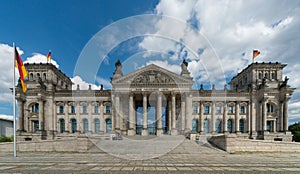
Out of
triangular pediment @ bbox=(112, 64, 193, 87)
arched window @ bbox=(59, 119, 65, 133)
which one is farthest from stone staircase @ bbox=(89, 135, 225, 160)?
arched window @ bbox=(59, 119, 65, 133)

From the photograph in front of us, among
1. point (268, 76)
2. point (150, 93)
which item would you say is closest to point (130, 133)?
point (150, 93)

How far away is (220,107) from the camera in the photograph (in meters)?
54.8

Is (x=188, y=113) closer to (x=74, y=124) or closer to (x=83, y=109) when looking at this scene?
(x=83, y=109)

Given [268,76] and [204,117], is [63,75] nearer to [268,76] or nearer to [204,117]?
[204,117]

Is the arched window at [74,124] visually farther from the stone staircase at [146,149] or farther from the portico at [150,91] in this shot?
the stone staircase at [146,149]

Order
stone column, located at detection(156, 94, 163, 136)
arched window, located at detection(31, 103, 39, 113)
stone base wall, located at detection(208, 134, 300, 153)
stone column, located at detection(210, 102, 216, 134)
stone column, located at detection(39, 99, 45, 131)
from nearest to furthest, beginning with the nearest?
1. stone base wall, located at detection(208, 134, 300, 153)
2. stone column, located at detection(156, 94, 163, 136)
3. stone column, located at detection(39, 99, 45, 131)
4. stone column, located at detection(210, 102, 216, 134)
5. arched window, located at detection(31, 103, 39, 113)

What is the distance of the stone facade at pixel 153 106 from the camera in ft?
162

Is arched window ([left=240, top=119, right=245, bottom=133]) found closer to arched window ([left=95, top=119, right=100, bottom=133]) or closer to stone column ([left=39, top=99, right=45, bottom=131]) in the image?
arched window ([left=95, top=119, right=100, bottom=133])

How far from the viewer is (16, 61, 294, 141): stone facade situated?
49.3 meters

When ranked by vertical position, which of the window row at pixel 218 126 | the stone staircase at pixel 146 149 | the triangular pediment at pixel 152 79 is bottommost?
the window row at pixel 218 126

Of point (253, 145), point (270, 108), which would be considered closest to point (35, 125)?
point (253, 145)

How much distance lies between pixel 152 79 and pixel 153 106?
978 centimetres

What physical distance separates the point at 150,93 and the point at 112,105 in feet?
41.5

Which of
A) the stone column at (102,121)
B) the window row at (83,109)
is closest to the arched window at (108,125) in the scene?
the stone column at (102,121)
